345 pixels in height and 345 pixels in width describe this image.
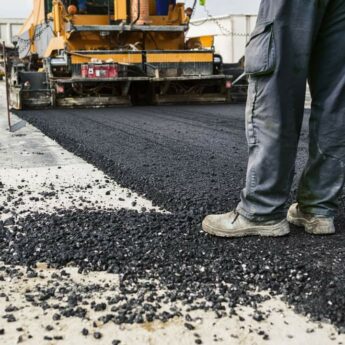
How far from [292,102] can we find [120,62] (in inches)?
332

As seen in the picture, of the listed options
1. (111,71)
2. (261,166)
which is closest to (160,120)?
(111,71)

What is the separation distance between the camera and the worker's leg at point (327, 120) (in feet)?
8.04

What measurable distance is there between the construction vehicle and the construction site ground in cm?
615

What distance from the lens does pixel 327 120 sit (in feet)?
8.33

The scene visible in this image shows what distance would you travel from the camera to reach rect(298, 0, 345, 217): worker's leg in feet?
A: 8.04

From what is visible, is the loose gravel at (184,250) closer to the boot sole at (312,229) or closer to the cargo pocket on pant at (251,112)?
the boot sole at (312,229)

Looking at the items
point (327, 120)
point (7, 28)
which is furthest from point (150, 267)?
point (7, 28)

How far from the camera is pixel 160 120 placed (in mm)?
7875

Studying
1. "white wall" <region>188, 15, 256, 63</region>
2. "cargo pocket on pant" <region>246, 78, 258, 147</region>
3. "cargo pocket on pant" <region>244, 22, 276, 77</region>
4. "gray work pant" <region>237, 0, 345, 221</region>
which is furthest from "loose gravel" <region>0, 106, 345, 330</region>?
"white wall" <region>188, 15, 256, 63</region>

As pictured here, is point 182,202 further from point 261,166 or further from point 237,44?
point 237,44

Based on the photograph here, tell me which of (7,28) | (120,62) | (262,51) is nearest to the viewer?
(262,51)

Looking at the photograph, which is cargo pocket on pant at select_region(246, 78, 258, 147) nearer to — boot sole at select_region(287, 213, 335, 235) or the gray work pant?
the gray work pant

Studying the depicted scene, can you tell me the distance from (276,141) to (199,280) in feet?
2.50

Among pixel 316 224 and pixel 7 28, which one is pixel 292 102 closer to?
pixel 316 224
